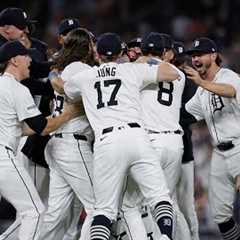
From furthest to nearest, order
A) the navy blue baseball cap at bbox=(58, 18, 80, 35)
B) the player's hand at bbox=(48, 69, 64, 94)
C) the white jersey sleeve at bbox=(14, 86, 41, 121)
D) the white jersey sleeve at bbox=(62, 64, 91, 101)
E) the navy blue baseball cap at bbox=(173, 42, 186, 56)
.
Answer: the navy blue baseball cap at bbox=(173, 42, 186, 56)
the navy blue baseball cap at bbox=(58, 18, 80, 35)
the player's hand at bbox=(48, 69, 64, 94)
the white jersey sleeve at bbox=(62, 64, 91, 101)
the white jersey sleeve at bbox=(14, 86, 41, 121)

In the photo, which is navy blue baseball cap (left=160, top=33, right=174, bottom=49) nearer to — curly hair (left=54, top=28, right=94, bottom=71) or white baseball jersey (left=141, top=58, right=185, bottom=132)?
white baseball jersey (left=141, top=58, right=185, bottom=132)

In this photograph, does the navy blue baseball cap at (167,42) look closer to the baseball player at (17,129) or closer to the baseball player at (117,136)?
the baseball player at (117,136)

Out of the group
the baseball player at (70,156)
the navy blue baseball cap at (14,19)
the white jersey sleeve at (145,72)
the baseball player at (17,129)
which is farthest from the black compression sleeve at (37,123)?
the navy blue baseball cap at (14,19)

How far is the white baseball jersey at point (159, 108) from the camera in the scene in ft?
28.8

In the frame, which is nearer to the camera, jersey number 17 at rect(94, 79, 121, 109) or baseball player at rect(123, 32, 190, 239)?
jersey number 17 at rect(94, 79, 121, 109)

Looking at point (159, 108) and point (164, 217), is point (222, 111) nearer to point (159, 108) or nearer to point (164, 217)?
point (159, 108)

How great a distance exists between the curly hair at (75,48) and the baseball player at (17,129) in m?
0.48

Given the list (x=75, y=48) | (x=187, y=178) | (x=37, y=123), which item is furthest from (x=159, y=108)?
(x=37, y=123)

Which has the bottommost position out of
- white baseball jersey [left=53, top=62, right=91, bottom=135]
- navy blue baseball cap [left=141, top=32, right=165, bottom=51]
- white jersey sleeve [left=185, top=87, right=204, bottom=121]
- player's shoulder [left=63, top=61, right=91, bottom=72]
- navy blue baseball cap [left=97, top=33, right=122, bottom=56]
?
white jersey sleeve [left=185, top=87, right=204, bottom=121]

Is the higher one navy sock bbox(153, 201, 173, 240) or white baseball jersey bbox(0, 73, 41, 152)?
white baseball jersey bbox(0, 73, 41, 152)

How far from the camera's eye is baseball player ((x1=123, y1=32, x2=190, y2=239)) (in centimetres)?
876

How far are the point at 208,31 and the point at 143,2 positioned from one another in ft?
6.40

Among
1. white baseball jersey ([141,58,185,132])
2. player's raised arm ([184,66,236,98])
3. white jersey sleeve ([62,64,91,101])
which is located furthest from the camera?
white baseball jersey ([141,58,185,132])

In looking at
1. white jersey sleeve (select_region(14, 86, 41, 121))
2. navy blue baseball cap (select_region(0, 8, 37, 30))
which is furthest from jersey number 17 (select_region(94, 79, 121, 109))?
navy blue baseball cap (select_region(0, 8, 37, 30))
